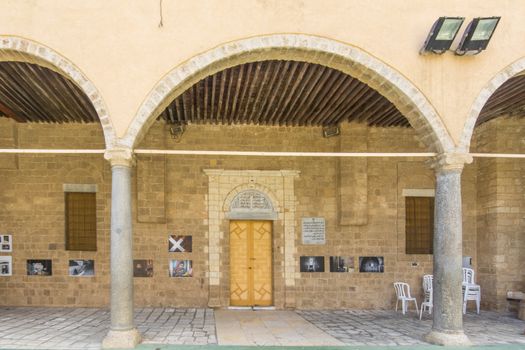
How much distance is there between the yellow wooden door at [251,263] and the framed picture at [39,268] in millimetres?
3814

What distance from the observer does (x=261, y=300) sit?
11.0 meters

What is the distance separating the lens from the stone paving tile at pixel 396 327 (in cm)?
773

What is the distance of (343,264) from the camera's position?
11.0 meters

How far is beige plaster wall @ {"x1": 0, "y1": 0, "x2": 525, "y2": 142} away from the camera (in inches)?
279

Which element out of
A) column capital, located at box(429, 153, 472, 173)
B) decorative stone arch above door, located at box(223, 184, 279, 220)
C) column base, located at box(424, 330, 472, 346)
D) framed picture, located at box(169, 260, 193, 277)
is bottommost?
column base, located at box(424, 330, 472, 346)

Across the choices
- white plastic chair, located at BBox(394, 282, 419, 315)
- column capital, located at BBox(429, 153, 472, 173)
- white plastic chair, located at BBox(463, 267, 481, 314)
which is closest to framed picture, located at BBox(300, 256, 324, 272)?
white plastic chair, located at BBox(394, 282, 419, 315)

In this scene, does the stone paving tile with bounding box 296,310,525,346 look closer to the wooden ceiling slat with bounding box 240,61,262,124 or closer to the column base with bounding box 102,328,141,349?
the column base with bounding box 102,328,141,349

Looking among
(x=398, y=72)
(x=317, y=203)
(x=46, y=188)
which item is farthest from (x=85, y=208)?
(x=398, y=72)

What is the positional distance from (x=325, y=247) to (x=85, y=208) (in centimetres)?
524

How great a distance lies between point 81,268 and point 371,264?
617 centimetres

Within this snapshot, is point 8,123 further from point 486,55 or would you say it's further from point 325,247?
point 486,55

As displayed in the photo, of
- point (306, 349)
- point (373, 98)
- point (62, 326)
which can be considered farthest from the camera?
point (373, 98)

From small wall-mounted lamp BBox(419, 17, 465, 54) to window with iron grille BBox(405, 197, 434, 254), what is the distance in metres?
4.75

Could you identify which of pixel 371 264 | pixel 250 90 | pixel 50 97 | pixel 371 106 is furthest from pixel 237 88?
pixel 371 264
